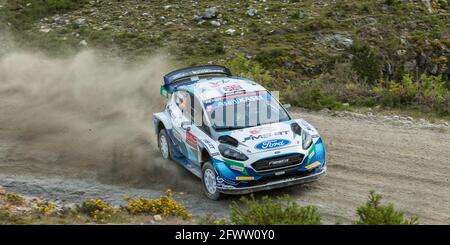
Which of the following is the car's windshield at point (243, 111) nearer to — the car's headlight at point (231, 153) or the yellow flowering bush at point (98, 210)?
the car's headlight at point (231, 153)

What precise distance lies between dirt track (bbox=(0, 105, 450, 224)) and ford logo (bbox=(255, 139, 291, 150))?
3.35ft

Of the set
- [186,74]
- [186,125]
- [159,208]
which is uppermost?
[186,74]

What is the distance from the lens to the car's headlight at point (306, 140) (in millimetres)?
11922

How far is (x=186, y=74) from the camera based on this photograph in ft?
49.1

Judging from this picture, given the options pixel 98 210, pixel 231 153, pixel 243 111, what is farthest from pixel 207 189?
pixel 98 210

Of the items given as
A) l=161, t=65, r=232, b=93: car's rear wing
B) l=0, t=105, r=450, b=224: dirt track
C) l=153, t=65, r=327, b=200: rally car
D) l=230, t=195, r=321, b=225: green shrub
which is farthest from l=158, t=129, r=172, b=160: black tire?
l=230, t=195, r=321, b=225: green shrub

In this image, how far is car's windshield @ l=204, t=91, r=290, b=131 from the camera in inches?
494

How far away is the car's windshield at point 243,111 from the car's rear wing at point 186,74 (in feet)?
6.69

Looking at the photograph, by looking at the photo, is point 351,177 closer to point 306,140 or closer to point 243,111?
point 306,140

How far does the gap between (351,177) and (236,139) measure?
240 centimetres

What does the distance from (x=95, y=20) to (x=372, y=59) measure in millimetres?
12177

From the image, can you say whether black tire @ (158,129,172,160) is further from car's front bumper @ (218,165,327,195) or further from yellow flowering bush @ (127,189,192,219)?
yellow flowering bush @ (127,189,192,219)

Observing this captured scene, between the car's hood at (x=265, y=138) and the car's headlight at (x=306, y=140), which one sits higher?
the car's hood at (x=265, y=138)

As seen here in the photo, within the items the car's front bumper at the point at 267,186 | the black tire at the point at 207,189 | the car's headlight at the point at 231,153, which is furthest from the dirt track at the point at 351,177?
the car's headlight at the point at 231,153
